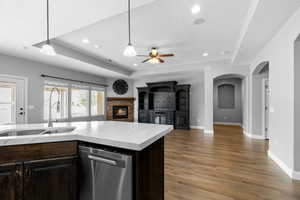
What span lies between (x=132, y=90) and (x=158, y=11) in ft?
18.6

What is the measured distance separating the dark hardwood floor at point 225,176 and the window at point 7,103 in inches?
183

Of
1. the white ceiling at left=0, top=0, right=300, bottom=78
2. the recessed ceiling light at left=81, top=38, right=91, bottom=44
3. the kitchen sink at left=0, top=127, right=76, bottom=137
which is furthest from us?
the recessed ceiling light at left=81, top=38, right=91, bottom=44

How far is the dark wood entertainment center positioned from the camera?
6.32 meters

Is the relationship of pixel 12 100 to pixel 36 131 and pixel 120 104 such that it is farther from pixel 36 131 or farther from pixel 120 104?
pixel 120 104

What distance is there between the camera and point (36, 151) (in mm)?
1204

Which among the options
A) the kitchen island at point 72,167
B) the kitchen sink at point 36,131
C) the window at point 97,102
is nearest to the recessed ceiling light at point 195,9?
the kitchen island at point 72,167

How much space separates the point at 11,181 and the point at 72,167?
446 mm

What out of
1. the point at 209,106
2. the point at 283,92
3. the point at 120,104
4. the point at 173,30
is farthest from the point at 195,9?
the point at 120,104

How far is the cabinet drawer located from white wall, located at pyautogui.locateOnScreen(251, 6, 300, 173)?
10.3 ft

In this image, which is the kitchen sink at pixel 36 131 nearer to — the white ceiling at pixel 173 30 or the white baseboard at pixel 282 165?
the white ceiling at pixel 173 30

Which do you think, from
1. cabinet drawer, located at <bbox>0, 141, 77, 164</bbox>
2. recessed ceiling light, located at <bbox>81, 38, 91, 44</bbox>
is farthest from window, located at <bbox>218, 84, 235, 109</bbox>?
cabinet drawer, located at <bbox>0, 141, 77, 164</bbox>

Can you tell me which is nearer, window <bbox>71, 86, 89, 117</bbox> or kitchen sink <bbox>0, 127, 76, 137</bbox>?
kitchen sink <bbox>0, 127, 76, 137</bbox>

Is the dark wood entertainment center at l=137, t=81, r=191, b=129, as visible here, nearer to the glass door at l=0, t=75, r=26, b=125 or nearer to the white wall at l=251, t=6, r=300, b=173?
the white wall at l=251, t=6, r=300, b=173

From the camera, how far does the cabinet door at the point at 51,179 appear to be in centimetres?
117
